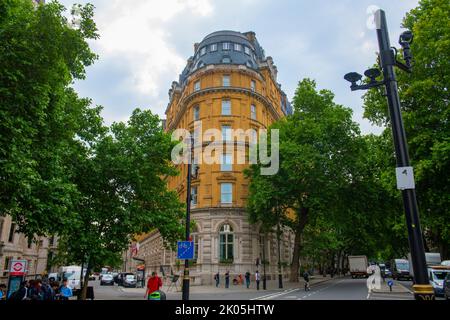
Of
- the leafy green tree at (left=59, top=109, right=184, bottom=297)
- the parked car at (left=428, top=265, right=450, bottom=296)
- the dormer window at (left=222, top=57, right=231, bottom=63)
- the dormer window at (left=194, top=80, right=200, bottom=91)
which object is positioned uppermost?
the dormer window at (left=222, top=57, right=231, bottom=63)

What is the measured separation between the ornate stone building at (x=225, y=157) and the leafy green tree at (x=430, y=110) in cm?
1965

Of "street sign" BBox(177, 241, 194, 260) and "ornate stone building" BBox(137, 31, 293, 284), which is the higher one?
"ornate stone building" BBox(137, 31, 293, 284)

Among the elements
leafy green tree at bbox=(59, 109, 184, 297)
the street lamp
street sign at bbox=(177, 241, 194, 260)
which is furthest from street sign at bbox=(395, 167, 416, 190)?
leafy green tree at bbox=(59, 109, 184, 297)

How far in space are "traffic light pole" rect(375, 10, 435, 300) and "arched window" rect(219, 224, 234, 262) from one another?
32.2m

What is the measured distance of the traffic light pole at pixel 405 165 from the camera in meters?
6.38

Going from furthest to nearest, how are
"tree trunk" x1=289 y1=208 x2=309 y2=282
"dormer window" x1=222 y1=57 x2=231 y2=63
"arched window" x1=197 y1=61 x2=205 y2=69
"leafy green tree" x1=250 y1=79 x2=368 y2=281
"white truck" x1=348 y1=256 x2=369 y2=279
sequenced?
"white truck" x1=348 y1=256 x2=369 y2=279, "arched window" x1=197 y1=61 x2=205 y2=69, "dormer window" x1=222 y1=57 x2=231 y2=63, "tree trunk" x1=289 y1=208 x2=309 y2=282, "leafy green tree" x1=250 y1=79 x2=368 y2=281

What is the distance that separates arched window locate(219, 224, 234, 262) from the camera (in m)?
37.9

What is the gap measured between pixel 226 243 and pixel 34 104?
1157 inches

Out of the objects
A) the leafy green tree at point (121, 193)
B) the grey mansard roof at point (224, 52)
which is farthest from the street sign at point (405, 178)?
the grey mansard roof at point (224, 52)

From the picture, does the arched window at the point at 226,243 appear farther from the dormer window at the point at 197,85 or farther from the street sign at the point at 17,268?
the street sign at the point at 17,268

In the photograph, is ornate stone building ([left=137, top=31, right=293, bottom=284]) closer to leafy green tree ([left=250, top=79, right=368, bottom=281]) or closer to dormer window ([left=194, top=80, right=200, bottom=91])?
dormer window ([left=194, top=80, right=200, bottom=91])

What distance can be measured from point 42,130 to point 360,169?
26.2 m

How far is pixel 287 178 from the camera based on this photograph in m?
33.6

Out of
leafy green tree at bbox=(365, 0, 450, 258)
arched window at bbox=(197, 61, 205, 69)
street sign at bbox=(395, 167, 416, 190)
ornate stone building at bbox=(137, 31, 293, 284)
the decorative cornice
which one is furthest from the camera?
arched window at bbox=(197, 61, 205, 69)
